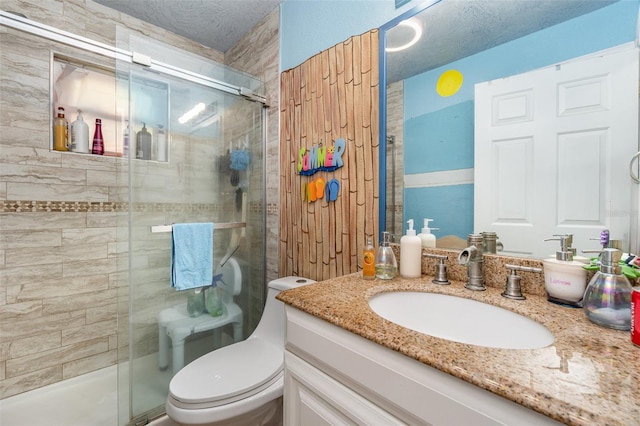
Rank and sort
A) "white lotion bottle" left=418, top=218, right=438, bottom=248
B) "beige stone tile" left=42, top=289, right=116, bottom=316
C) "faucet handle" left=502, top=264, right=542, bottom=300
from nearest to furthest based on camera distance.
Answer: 1. "faucet handle" left=502, top=264, right=542, bottom=300
2. "white lotion bottle" left=418, top=218, right=438, bottom=248
3. "beige stone tile" left=42, top=289, right=116, bottom=316

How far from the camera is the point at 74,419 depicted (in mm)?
1470

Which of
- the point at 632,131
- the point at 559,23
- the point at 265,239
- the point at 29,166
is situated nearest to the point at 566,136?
the point at 632,131

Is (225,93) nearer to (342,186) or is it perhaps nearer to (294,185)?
(294,185)

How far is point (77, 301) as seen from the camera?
173 centimetres

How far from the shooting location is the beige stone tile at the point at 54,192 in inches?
60.8

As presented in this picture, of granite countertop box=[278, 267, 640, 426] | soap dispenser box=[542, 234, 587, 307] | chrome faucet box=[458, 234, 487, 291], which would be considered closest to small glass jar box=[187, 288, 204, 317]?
granite countertop box=[278, 267, 640, 426]

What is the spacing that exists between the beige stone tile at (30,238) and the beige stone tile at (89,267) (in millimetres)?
157

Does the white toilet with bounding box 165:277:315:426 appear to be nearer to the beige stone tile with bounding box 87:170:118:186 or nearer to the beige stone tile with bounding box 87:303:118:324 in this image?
the beige stone tile with bounding box 87:303:118:324

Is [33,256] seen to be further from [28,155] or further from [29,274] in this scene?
[28,155]

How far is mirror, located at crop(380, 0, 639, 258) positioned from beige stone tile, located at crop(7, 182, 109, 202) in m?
1.78

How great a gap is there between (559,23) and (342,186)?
927mm

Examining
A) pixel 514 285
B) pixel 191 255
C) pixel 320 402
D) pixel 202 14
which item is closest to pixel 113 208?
pixel 191 255

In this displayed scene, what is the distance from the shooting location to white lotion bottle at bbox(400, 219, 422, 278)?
3.36ft

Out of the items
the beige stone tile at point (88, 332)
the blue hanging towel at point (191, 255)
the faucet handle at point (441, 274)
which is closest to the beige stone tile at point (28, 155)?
the blue hanging towel at point (191, 255)
